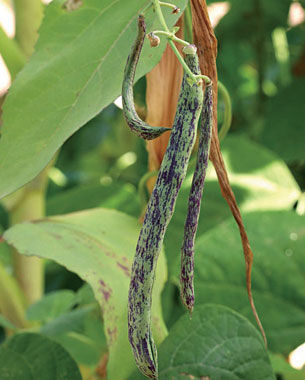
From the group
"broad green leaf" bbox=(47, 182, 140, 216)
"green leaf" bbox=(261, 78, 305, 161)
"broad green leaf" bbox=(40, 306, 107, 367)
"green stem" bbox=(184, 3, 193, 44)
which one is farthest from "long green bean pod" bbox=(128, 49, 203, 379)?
"green leaf" bbox=(261, 78, 305, 161)

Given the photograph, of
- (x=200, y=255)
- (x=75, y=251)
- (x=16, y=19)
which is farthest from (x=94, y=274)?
(x=16, y=19)

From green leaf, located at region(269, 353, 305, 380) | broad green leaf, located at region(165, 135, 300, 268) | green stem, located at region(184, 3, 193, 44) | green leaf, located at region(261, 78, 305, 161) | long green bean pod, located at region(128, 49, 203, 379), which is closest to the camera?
long green bean pod, located at region(128, 49, 203, 379)

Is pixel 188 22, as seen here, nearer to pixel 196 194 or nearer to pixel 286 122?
pixel 196 194

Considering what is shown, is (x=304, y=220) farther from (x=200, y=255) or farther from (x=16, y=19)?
(x=16, y=19)

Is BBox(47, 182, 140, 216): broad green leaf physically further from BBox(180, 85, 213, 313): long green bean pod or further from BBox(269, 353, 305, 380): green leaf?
BBox(180, 85, 213, 313): long green bean pod

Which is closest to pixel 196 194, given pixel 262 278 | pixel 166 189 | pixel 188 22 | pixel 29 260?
pixel 166 189

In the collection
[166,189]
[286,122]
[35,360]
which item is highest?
[166,189]
